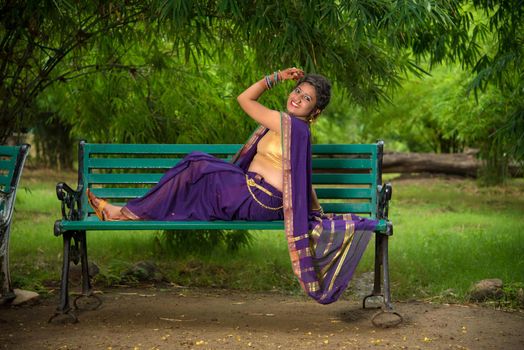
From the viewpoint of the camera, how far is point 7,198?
5344 mm

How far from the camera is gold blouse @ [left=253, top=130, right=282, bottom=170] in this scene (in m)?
5.01

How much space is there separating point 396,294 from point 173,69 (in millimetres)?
2972

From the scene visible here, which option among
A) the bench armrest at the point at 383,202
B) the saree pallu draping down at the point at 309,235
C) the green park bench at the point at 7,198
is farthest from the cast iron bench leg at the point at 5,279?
the bench armrest at the point at 383,202

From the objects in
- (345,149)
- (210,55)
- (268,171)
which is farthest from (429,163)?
(268,171)

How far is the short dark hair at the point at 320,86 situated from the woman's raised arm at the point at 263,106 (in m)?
0.08

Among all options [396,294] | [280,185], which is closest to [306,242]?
[280,185]

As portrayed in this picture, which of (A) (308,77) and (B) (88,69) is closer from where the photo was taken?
(A) (308,77)

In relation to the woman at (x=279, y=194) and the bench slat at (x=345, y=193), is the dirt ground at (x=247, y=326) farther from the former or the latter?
the bench slat at (x=345, y=193)

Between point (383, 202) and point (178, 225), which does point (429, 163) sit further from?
point (178, 225)

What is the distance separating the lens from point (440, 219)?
444 inches

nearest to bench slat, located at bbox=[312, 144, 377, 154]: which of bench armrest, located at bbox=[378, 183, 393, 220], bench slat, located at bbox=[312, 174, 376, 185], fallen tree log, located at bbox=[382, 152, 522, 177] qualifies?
bench slat, located at bbox=[312, 174, 376, 185]

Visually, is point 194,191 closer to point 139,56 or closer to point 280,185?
point 280,185

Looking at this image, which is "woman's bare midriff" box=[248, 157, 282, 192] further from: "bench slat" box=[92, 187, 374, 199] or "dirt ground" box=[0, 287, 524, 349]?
"dirt ground" box=[0, 287, 524, 349]

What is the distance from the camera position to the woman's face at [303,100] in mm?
4906
